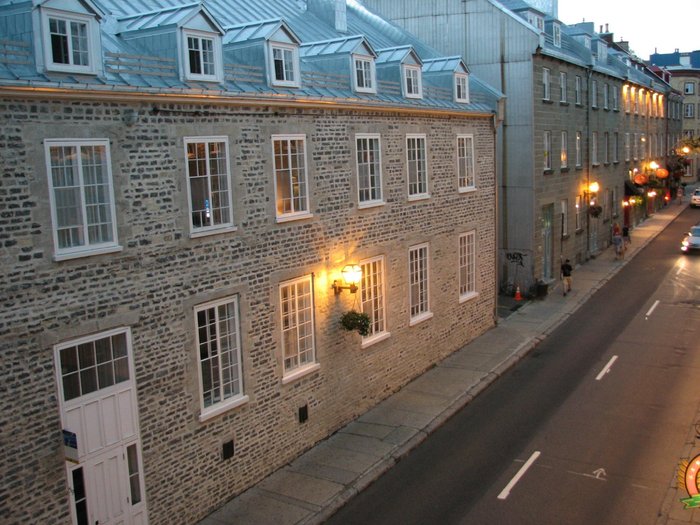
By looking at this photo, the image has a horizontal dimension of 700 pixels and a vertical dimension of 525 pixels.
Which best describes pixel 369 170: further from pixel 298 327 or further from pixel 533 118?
pixel 533 118

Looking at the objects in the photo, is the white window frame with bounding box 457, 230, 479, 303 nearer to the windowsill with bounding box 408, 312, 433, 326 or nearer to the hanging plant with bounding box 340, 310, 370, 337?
the windowsill with bounding box 408, 312, 433, 326

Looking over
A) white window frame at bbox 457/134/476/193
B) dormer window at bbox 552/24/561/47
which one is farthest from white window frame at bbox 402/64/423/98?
dormer window at bbox 552/24/561/47

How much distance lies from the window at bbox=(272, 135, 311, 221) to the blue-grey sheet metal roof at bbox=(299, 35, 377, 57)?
3.43m

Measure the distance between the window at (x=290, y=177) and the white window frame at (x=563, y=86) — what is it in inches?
866

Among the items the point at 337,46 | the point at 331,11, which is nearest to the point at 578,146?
the point at 331,11

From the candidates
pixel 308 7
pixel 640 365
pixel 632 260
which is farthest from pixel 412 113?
pixel 632 260

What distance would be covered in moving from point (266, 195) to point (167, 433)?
5.03m

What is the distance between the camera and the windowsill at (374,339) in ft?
61.3

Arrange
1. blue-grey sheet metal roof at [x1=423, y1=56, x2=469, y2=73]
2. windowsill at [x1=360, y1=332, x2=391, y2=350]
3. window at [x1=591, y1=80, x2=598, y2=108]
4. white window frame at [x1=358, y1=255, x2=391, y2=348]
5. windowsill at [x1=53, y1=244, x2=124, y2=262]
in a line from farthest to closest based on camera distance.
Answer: window at [x1=591, y1=80, x2=598, y2=108] → blue-grey sheet metal roof at [x1=423, y1=56, x2=469, y2=73] → white window frame at [x1=358, y1=255, x2=391, y2=348] → windowsill at [x1=360, y1=332, x2=391, y2=350] → windowsill at [x1=53, y1=244, x2=124, y2=262]

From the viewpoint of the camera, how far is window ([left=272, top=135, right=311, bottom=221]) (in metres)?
15.5

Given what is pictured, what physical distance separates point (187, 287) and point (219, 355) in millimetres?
1615

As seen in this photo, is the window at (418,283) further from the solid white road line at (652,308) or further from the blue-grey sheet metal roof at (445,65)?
the solid white road line at (652,308)

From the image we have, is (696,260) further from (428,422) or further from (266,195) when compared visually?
(266,195)

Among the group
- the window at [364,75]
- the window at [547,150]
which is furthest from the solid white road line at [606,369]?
the window at [547,150]
